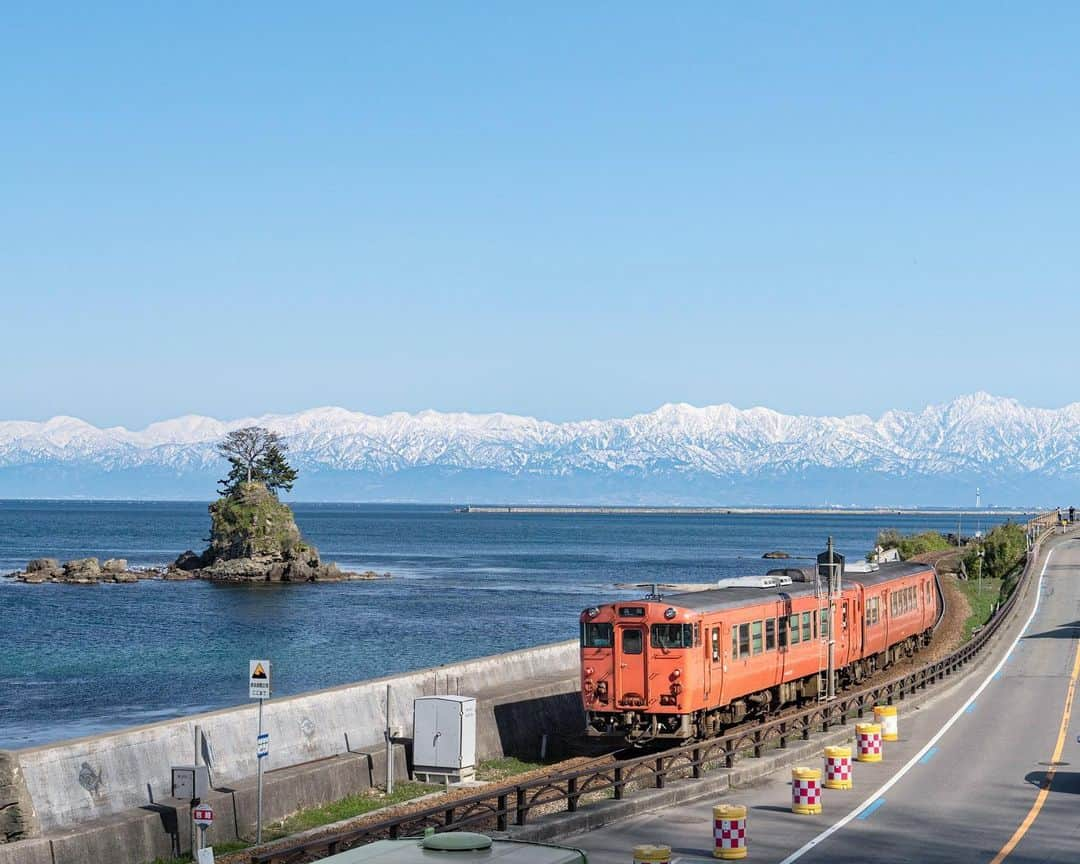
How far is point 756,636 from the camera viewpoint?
99.8 feet

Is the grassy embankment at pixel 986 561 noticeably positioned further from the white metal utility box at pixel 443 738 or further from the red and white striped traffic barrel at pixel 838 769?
the red and white striped traffic barrel at pixel 838 769

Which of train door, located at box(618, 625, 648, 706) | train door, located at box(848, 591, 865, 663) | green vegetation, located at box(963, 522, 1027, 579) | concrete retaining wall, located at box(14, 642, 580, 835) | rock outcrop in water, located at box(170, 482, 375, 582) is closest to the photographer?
concrete retaining wall, located at box(14, 642, 580, 835)

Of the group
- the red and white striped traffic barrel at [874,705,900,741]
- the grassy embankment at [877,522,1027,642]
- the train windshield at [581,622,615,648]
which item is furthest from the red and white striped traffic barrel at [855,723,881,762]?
the grassy embankment at [877,522,1027,642]

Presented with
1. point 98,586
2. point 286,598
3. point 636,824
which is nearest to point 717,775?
point 636,824

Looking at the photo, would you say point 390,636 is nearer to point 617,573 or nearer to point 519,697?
point 519,697

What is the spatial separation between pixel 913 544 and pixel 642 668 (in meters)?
80.8

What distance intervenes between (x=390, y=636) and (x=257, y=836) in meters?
49.1

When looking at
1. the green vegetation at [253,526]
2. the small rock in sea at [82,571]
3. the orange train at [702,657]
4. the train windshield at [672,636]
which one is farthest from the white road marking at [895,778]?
the green vegetation at [253,526]

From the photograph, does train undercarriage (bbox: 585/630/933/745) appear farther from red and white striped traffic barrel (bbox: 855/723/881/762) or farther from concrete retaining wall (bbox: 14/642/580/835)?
red and white striped traffic barrel (bbox: 855/723/881/762)

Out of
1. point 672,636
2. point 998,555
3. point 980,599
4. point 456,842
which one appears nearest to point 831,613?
point 672,636

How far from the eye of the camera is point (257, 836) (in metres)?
21.4

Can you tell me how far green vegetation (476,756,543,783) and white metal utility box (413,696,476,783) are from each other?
0.97m

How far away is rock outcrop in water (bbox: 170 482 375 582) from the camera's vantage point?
390 feet

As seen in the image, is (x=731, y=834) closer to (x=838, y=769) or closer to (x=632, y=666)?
(x=838, y=769)
